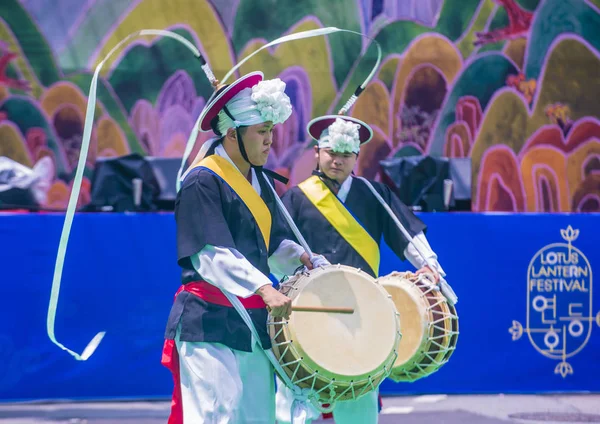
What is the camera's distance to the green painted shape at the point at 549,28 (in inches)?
348

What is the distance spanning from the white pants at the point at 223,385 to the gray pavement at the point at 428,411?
8.39ft

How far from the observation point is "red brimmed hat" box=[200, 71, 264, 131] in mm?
3471

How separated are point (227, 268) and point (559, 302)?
158 inches

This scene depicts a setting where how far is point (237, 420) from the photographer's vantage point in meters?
3.27

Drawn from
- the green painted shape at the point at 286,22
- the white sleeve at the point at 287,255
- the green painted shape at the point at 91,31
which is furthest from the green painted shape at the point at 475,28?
the white sleeve at the point at 287,255

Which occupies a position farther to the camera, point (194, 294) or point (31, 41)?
point (31, 41)

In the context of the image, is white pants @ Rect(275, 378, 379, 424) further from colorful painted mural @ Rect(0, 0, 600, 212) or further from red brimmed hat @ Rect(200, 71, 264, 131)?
colorful painted mural @ Rect(0, 0, 600, 212)

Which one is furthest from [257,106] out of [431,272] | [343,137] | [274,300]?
[431,272]

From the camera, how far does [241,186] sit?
136 inches

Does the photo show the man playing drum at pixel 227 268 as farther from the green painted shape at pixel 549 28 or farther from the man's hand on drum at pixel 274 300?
the green painted shape at pixel 549 28

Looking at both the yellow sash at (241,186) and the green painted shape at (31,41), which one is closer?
the yellow sash at (241,186)

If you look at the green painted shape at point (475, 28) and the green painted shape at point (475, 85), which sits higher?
the green painted shape at point (475, 28)

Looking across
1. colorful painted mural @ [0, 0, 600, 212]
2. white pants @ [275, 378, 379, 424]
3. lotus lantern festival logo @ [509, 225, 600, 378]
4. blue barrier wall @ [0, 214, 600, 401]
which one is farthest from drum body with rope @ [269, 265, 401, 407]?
colorful painted mural @ [0, 0, 600, 212]

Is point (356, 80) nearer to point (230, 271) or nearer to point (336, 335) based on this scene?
point (336, 335)
